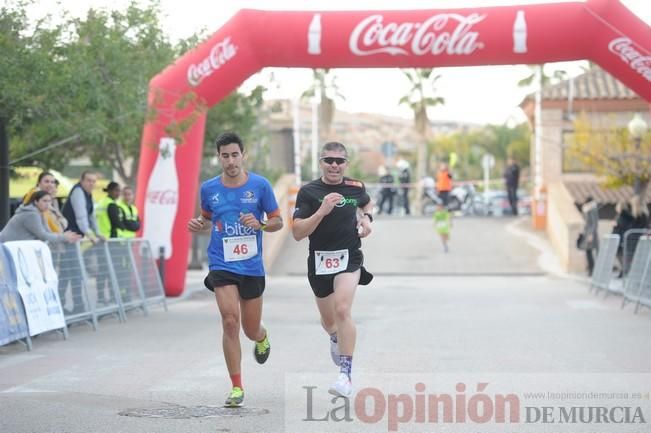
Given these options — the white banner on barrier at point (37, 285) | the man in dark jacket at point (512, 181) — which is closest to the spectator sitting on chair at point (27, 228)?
the white banner on barrier at point (37, 285)

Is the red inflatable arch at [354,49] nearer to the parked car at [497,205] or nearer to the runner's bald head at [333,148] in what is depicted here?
the runner's bald head at [333,148]

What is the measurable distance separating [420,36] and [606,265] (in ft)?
16.9

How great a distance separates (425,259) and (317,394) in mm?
22028

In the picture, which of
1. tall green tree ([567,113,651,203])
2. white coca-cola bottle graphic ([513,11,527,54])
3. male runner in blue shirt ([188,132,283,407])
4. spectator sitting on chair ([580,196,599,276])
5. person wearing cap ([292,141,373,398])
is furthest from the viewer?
tall green tree ([567,113,651,203])

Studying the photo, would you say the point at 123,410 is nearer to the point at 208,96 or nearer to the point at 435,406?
the point at 435,406

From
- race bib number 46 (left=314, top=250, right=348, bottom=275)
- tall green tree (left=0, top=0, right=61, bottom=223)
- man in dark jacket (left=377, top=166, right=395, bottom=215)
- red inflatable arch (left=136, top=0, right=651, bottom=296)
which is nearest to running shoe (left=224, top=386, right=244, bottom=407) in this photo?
race bib number 46 (left=314, top=250, right=348, bottom=275)

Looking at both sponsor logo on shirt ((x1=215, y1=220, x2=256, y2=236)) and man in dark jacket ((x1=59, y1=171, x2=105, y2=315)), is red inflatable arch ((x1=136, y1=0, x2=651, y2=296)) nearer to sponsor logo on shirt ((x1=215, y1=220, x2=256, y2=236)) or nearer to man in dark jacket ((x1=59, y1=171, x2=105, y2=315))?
man in dark jacket ((x1=59, y1=171, x2=105, y2=315))

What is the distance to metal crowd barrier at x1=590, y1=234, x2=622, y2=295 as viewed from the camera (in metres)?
21.6

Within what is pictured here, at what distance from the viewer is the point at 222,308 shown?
9.08 metres

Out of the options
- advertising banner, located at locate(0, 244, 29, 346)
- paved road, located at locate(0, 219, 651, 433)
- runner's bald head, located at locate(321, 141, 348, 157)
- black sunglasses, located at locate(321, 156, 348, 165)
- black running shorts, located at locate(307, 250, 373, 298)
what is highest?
runner's bald head, located at locate(321, 141, 348, 157)

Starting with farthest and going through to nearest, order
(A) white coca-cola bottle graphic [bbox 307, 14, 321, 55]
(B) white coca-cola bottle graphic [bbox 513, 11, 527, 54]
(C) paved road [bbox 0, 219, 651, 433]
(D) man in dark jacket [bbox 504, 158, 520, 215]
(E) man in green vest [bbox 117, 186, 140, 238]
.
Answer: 1. (D) man in dark jacket [bbox 504, 158, 520, 215]
2. (A) white coca-cola bottle graphic [bbox 307, 14, 321, 55]
3. (B) white coca-cola bottle graphic [bbox 513, 11, 527, 54]
4. (E) man in green vest [bbox 117, 186, 140, 238]
5. (C) paved road [bbox 0, 219, 651, 433]

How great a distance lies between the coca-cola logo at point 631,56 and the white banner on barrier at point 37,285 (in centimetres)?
940

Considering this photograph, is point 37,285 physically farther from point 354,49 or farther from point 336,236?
point 354,49

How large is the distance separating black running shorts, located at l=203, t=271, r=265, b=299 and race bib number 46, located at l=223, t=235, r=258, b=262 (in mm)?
118
